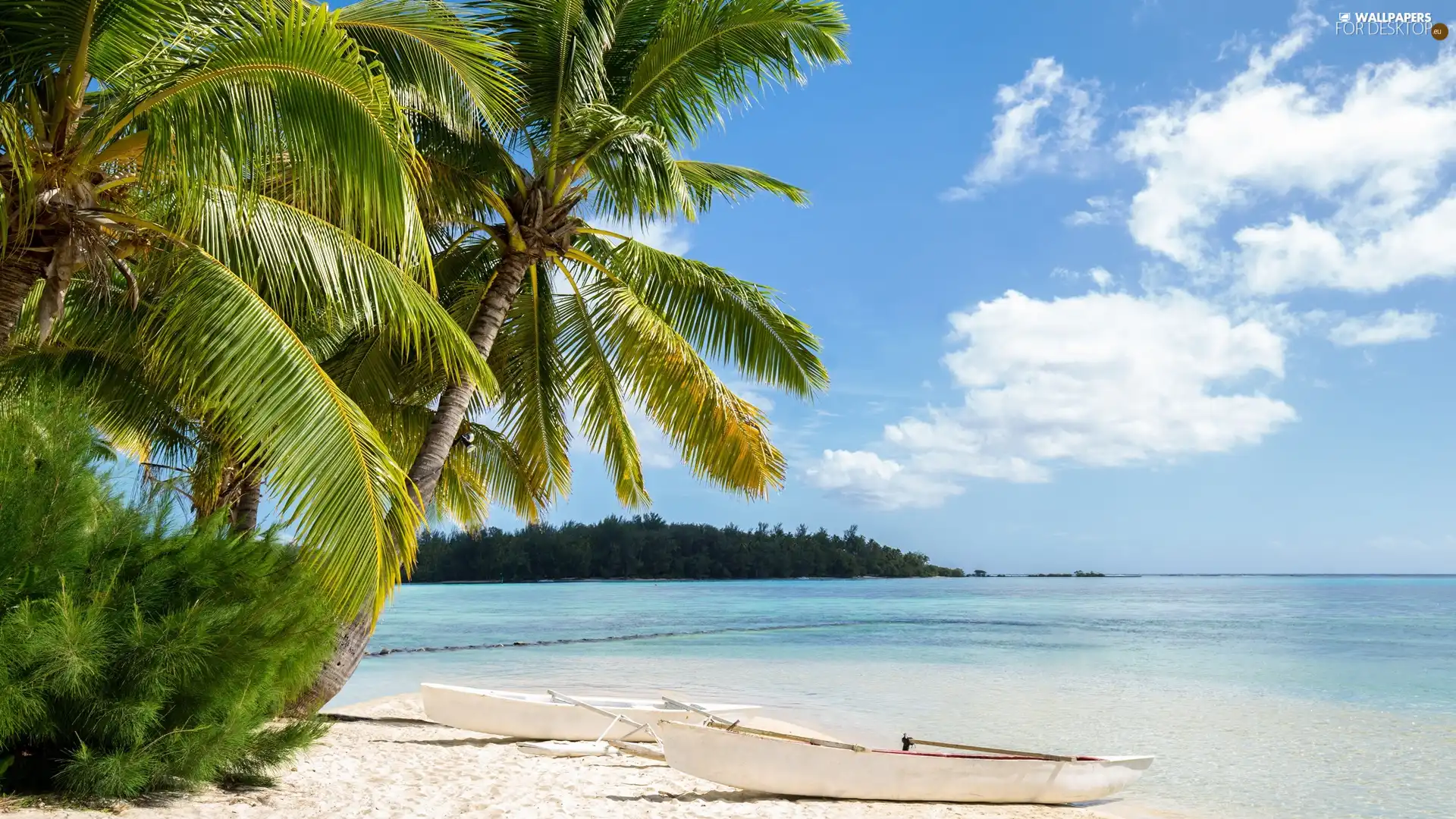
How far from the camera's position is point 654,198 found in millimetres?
8500

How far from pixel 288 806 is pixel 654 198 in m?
5.51

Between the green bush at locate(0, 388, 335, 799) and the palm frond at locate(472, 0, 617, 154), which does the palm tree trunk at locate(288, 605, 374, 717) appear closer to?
the green bush at locate(0, 388, 335, 799)

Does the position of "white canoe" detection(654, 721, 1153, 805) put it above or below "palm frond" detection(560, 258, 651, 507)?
below

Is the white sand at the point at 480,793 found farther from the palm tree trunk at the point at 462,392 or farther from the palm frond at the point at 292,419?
the palm tree trunk at the point at 462,392

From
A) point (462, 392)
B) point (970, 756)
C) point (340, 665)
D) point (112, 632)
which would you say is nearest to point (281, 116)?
point (112, 632)

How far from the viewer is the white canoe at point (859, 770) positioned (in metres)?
6.89

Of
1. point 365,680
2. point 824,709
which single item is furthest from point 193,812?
point 365,680

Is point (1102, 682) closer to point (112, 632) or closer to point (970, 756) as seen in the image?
point (970, 756)

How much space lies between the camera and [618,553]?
82312 mm

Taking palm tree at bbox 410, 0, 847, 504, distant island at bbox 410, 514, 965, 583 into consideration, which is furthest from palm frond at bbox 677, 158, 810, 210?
distant island at bbox 410, 514, 965, 583

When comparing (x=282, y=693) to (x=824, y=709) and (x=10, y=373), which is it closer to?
(x=10, y=373)

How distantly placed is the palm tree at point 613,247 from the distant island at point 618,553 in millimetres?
66703

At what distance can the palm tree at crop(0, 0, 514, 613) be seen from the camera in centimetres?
518

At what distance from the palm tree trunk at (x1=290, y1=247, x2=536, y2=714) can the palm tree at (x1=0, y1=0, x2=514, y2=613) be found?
2.21 m
